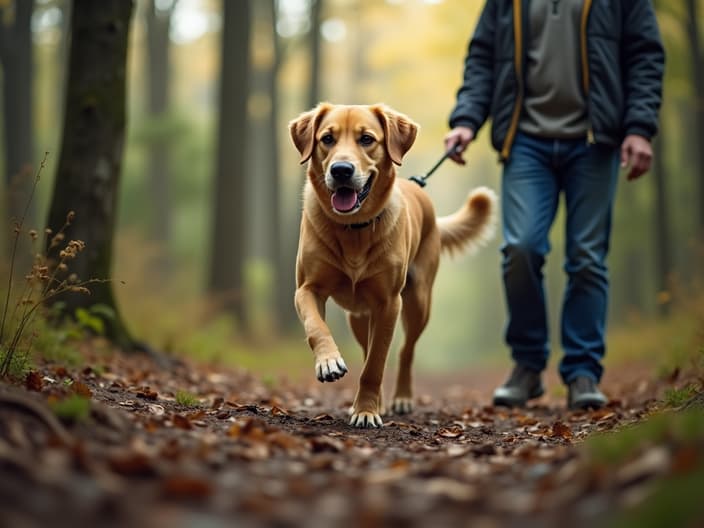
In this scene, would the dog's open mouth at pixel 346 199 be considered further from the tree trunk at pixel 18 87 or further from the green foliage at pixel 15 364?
the tree trunk at pixel 18 87

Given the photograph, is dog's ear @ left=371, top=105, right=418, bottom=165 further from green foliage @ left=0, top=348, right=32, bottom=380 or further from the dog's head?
green foliage @ left=0, top=348, right=32, bottom=380

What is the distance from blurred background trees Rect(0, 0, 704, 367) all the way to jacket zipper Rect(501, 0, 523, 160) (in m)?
1.90

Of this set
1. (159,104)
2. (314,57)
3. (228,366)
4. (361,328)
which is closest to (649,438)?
(361,328)

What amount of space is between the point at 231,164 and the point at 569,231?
7216 millimetres

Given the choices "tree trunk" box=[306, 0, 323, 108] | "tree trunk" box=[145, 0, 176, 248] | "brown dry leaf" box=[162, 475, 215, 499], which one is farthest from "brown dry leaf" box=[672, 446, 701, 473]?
"tree trunk" box=[306, 0, 323, 108]

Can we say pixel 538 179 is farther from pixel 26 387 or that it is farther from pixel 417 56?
pixel 417 56

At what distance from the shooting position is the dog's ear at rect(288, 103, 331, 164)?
4.51m

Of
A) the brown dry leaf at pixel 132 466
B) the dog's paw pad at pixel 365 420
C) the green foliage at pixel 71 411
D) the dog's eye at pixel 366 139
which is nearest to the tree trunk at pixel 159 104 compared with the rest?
the dog's eye at pixel 366 139

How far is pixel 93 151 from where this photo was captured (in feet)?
19.4

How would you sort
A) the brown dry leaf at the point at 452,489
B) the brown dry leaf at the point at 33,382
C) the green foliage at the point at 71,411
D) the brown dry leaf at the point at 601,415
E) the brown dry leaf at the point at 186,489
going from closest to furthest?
the brown dry leaf at the point at 186,489 < the brown dry leaf at the point at 452,489 < the green foliage at the point at 71,411 < the brown dry leaf at the point at 33,382 < the brown dry leaf at the point at 601,415

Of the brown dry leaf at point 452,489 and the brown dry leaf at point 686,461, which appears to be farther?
the brown dry leaf at point 452,489

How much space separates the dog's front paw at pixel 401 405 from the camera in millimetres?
5113

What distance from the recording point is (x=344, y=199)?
13.8ft

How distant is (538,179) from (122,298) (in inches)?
232
